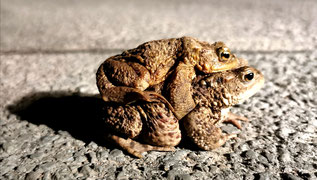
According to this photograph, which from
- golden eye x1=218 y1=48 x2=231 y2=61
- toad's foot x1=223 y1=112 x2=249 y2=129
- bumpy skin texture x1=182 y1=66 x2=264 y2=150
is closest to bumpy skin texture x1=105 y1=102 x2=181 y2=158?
bumpy skin texture x1=182 y1=66 x2=264 y2=150

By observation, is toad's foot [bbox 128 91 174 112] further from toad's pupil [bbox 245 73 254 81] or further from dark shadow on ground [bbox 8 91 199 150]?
toad's pupil [bbox 245 73 254 81]

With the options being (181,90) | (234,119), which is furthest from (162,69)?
(234,119)

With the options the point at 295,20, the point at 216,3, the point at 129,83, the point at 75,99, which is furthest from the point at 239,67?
the point at 216,3

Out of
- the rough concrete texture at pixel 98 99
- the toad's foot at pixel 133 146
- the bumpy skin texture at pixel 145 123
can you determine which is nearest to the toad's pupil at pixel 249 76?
the rough concrete texture at pixel 98 99

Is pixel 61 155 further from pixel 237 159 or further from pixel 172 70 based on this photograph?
pixel 237 159

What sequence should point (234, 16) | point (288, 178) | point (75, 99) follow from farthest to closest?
point (234, 16) → point (75, 99) → point (288, 178)

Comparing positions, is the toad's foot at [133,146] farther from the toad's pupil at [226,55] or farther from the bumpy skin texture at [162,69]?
the toad's pupil at [226,55]
